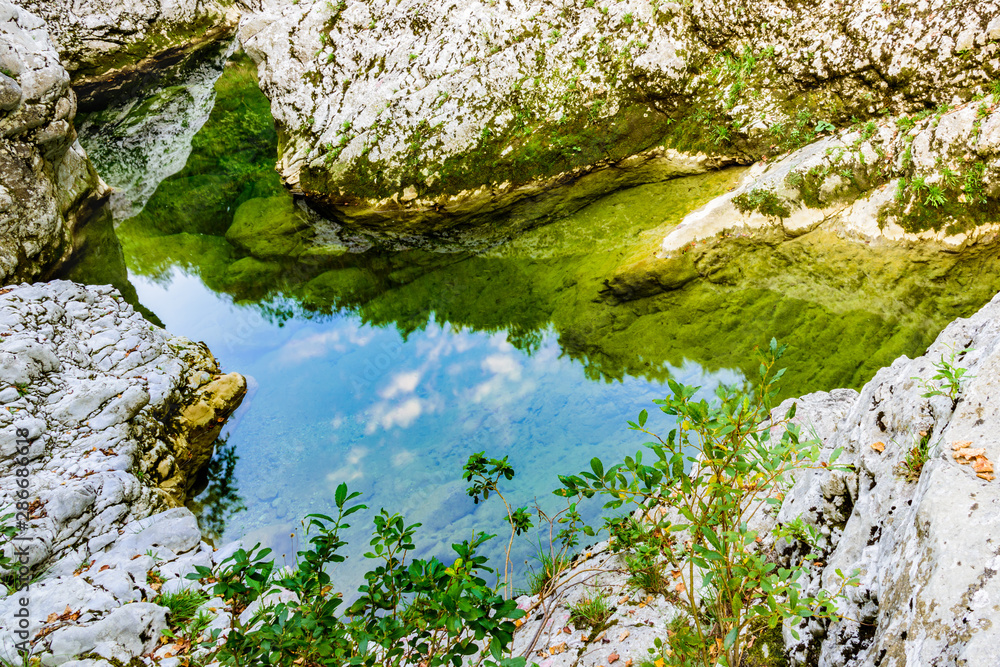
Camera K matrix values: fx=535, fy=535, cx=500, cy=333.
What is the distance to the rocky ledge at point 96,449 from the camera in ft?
12.6

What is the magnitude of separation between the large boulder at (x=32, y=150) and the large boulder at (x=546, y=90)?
374cm

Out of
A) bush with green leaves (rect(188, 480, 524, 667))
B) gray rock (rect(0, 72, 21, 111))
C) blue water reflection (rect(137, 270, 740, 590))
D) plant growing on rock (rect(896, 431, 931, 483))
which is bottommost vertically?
blue water reflection (rect(137, 270, 740, 590))

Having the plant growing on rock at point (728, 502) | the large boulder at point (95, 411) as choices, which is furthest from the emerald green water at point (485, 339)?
the plant growing on rock at point (728, 502)

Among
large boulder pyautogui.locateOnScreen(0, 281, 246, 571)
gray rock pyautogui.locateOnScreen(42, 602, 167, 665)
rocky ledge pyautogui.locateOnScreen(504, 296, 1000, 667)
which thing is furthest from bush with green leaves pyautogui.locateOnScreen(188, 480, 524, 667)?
large boulder pyautogui.locateOnScreen(0, 281, 246, 571)

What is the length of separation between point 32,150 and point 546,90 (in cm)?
885

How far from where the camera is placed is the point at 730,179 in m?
8.38

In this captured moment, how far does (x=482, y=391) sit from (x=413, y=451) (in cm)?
111

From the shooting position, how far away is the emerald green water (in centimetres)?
559

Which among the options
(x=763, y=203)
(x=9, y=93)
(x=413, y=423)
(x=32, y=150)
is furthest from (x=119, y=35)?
(x=763, y=203)

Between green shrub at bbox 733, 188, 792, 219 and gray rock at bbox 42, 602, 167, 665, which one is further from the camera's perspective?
green shrub at bbox 733, 188, 792, 219

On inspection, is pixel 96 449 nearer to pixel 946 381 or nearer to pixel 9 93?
pixel 9 93

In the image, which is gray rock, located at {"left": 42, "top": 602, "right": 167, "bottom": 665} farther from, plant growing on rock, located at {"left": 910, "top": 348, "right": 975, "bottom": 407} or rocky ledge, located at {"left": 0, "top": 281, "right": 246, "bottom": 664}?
plant growing on rock, located at {"left": 910, "top": 348, "right": 975, "bottom": 407}

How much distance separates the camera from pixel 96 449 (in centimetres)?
542

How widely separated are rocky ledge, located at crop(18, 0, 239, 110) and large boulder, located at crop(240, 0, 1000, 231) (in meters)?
8.14
